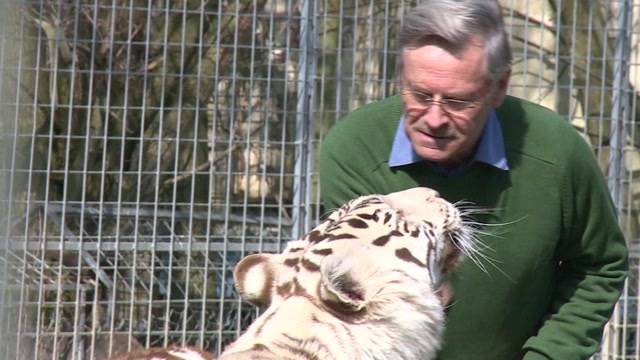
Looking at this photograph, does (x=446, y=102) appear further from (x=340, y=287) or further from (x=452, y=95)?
(x=340, y=287)

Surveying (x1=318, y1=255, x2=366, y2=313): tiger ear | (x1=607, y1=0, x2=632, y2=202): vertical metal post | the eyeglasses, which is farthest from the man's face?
(x1=607, y1=0, x2=632, y2=202): vertical metal post

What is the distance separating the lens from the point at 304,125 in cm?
668

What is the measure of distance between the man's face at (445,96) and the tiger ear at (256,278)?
52 cm

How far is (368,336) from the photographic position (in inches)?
110

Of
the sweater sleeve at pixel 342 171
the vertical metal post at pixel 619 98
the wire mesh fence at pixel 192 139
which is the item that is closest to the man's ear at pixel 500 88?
the sweater sleeve at pixel 342 171

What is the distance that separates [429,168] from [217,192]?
3609 mm

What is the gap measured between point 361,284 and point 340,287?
0.06 meters

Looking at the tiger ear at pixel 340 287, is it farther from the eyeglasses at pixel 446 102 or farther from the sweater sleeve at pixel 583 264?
the sweater sleeve at pixel 583 264

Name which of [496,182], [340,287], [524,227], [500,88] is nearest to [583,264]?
[524,227]

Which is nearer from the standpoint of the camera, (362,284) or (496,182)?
(362,284)

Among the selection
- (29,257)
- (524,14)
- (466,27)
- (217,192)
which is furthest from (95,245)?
(466,27)

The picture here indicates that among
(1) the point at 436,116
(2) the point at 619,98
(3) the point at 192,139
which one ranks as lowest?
(3) the point at 192,139

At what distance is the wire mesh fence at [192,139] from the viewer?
256 inches

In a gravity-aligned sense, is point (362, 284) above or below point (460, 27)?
below
